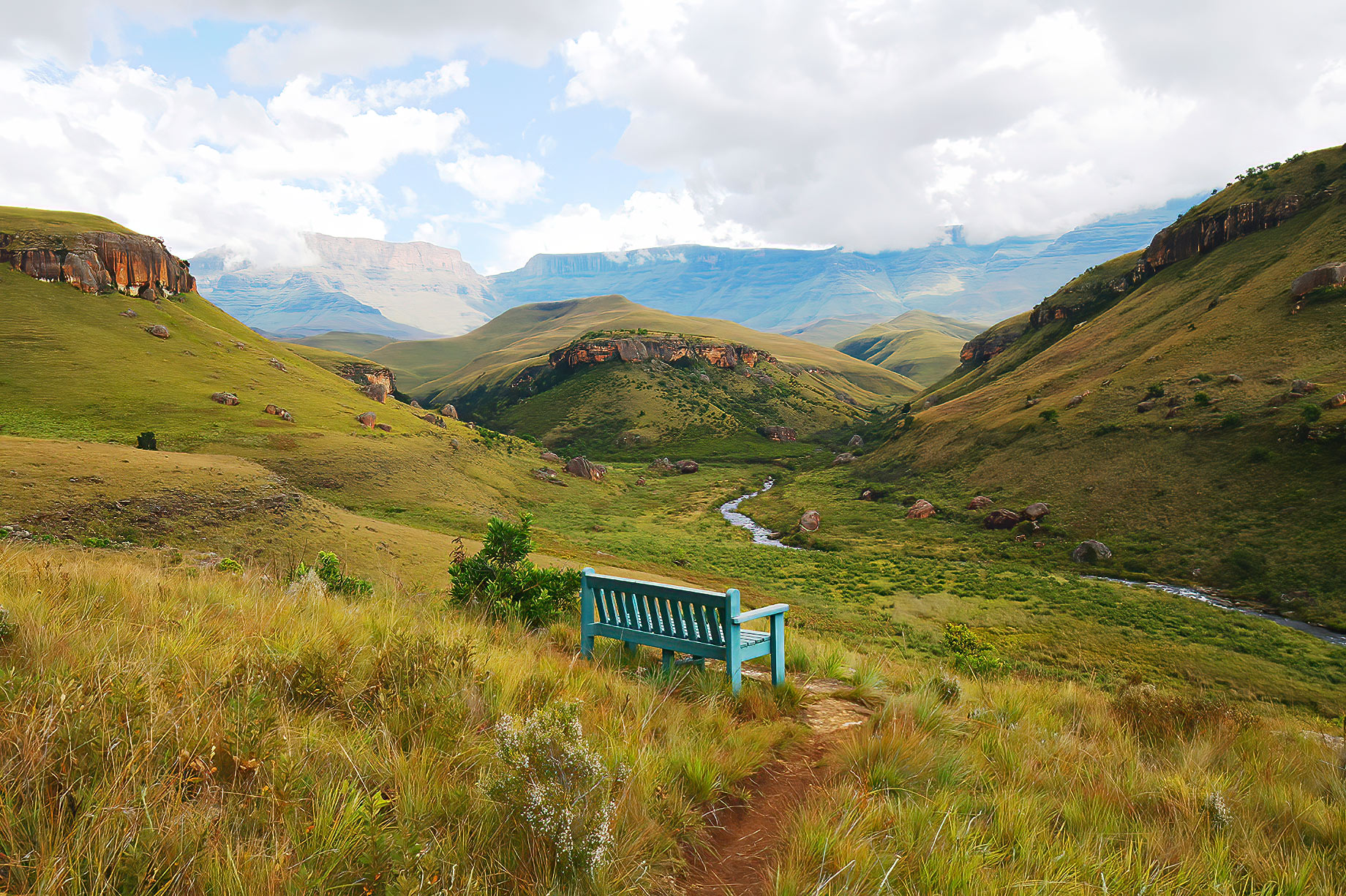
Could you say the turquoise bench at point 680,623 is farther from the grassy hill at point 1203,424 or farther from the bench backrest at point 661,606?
the grassy hill at point 1203,424

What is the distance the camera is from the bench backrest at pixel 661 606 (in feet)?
19.4

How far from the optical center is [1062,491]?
43.3 metres

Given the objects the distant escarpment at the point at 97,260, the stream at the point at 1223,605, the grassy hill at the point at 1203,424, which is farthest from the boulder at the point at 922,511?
the distant escarpment at the point at 97,260

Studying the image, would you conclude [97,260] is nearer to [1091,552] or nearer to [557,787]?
[557,787]

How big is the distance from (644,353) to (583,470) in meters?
71.7

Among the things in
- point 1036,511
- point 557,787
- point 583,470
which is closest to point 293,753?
point 557,787

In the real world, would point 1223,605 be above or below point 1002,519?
below

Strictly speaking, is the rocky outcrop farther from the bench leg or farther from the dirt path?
the dirt path

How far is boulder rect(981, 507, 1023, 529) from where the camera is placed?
4225cm

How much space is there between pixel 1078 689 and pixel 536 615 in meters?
7.60

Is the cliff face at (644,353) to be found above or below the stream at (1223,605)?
above

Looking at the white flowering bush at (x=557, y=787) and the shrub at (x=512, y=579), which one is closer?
the white flowering bush at (x=557, y=787)

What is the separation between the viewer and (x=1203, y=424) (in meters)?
40.7

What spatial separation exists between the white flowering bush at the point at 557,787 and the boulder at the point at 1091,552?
40.6 m
